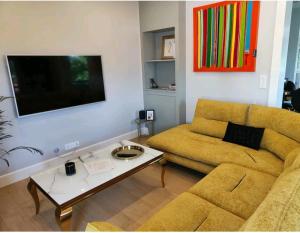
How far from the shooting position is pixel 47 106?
2674 mm

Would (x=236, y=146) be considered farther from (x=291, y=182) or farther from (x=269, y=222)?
(x=269, y=222)

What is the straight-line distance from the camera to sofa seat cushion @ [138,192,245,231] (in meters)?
1.27

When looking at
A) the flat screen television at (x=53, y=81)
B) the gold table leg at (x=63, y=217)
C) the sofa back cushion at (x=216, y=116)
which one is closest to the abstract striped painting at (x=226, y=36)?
the sofa back cushion at (x=216, y=116)

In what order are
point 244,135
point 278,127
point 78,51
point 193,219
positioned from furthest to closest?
point 78,51, point 244,135, point 278,127, point 193,219

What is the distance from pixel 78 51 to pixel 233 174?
8.37ft

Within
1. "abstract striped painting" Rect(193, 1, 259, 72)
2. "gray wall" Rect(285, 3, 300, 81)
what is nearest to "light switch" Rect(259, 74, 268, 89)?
"abstract striped painting" Rect(193, 1, 259, 72)

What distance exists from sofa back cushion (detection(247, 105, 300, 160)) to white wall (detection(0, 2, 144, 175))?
7.01ft

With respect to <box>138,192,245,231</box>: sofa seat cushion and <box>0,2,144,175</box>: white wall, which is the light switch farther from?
<box>0,2,144,175</box>: white wall

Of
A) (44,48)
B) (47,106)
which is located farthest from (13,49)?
(47,106)

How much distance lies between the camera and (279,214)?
29.0 inches

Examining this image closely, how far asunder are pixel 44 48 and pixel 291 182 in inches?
113

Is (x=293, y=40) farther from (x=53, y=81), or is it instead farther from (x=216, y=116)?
(x=53, y=81)

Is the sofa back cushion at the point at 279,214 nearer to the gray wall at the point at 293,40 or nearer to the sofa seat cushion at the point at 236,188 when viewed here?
the sofa seat cushion at the point at 236,188

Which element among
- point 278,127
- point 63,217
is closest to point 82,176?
point 63,217
